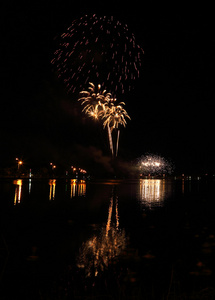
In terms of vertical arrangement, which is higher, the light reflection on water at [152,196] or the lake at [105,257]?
the light reflection on water at [152,196]

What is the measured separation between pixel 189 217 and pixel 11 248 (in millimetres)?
7950

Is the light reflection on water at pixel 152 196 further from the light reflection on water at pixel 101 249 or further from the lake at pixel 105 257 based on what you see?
the light reflection on water at pixel 101 249

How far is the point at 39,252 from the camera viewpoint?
7.47 meters

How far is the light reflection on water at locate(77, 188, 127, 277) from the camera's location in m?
6.46

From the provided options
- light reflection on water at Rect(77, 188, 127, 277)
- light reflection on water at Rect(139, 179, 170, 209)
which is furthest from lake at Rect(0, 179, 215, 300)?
light reflection on water at Rect(139, 179, 170, 209)

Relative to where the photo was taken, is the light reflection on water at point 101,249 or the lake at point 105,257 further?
the light reflection on water at point 101,249

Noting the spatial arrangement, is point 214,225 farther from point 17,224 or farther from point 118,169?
point 118,169

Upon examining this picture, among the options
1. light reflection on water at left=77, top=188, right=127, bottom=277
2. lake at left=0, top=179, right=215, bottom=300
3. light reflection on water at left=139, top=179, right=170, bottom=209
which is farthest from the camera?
light reflection on water at left=139, top=179, right=170, bottom=209

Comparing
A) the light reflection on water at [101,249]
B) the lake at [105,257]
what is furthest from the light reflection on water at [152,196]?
the light reflection on water at [101,249]

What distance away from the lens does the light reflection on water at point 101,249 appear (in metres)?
6.46

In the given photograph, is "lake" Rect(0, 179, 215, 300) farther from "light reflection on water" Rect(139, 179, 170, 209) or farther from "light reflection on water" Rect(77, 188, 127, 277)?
"light reflection on water" Rect(139, 179, 170, 209)

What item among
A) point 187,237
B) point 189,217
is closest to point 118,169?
point 189,217

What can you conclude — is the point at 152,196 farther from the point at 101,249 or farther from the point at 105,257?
the point at 105,257

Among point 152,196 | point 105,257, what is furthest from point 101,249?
point 152,196
